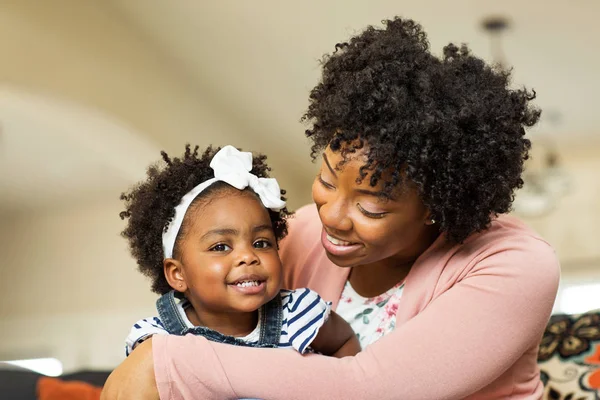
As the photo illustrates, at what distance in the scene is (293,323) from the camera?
1.46 metres

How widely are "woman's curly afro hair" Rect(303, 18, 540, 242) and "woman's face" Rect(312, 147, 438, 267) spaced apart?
2cm

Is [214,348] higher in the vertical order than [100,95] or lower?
lower

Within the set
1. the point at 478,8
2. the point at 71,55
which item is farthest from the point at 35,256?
the point at 478,8

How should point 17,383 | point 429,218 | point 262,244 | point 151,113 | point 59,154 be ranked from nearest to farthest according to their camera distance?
point 429,218 → point 262,244 → point 17,383 → point 151,113 → point 59,154

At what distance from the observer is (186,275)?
148 cm

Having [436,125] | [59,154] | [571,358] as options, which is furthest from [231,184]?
[59,154]

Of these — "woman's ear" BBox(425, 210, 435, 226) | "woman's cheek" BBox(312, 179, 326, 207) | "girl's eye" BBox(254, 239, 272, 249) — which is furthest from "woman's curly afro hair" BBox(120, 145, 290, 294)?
"woman's ear" BBox(425, 210, 435, 226)

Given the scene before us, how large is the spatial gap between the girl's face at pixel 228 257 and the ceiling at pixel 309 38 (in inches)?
113

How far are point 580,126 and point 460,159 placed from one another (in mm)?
6204

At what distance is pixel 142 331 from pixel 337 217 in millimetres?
397

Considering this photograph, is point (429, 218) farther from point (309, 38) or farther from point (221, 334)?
point (309, 38)

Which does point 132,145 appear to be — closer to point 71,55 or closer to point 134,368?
point 71,55

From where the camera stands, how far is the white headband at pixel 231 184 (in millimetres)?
1518

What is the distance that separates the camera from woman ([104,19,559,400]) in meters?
1.19
